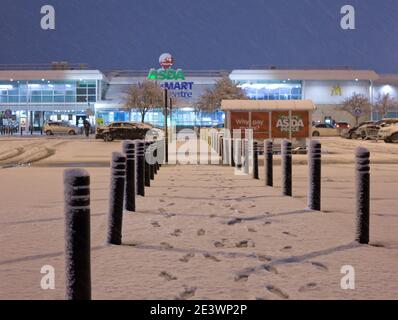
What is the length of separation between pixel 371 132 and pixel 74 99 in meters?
46.4

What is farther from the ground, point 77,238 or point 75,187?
point 75,187

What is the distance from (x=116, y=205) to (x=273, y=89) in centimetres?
8395

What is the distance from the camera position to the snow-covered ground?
5.92 metres

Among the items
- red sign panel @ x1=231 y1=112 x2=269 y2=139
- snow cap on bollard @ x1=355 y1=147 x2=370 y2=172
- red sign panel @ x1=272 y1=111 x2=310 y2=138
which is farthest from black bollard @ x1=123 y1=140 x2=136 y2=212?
red sign panel @ x1=272 y1=111 x2=310 y2=138

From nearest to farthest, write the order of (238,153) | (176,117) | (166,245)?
(166,245) → (238,153) → (176,117)

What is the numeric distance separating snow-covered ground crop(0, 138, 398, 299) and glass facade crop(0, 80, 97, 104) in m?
75.0

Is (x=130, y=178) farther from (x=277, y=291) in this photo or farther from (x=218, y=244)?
(x=277, y=291)

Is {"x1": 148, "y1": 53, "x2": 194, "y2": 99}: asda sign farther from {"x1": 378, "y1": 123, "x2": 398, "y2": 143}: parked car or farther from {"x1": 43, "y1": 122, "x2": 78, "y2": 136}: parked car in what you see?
{"x1": 43, "y1": 122, "x2": 78, "y2": 136}: parked car

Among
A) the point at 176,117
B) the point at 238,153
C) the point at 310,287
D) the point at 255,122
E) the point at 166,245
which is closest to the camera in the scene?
the point at 310,287

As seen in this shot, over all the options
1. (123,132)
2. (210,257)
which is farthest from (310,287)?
(123,132)

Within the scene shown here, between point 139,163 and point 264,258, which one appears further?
point 139,163

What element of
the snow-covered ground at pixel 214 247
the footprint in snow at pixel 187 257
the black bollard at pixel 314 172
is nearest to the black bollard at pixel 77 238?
the snow-covered ground at pixel 214 247

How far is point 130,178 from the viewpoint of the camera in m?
10.6
